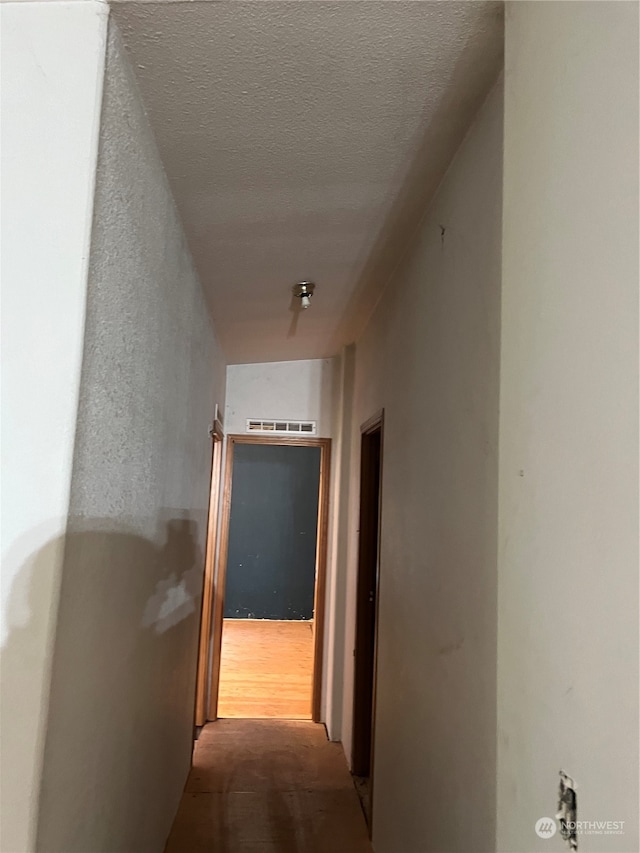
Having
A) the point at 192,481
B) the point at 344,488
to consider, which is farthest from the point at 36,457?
the point at 344,488

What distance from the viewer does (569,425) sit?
757 millimetres

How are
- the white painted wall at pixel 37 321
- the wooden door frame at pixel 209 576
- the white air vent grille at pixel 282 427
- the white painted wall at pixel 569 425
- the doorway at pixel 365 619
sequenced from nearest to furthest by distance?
the white painted wall at pixel 569 425 < the white painted wall at pixel 37 321 < the doorway at pixel 365 619 < the wooden door frame at pixel 209 576 < the white air vent grille at pixel 282 427

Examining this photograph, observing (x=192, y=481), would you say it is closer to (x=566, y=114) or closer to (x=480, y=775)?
(x=480, y=775)

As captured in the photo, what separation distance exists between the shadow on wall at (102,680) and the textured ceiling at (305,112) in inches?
38.7

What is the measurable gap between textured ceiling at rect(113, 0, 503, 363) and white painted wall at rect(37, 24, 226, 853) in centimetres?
10

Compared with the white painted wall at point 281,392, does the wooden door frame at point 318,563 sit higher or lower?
lower

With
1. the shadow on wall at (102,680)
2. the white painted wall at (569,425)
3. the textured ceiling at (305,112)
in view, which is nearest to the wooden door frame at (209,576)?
the shadow on wall at (102,680)

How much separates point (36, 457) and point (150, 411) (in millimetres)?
644

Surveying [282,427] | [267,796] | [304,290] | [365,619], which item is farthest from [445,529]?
[282,427]

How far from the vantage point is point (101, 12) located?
1105 millimetres

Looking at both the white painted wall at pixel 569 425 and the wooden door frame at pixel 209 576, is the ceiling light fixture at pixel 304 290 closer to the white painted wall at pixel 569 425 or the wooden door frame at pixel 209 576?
the wooden door frame at pixel 209 576

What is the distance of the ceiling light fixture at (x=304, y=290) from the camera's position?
261 cm

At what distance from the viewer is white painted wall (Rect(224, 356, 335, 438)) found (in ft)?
13.7

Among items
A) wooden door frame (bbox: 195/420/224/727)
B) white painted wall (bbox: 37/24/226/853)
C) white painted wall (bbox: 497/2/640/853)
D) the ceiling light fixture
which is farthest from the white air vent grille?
white painted wall (bbox: 497/2/640/853)
